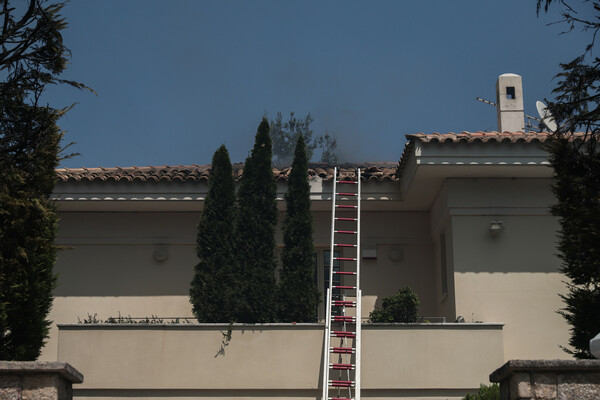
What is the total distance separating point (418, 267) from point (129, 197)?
240 inches

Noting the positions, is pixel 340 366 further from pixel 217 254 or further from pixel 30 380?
pixel 30 380

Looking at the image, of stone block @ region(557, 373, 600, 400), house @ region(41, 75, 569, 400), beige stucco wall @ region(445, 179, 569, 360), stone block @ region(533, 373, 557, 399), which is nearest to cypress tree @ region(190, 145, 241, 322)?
house @ region(41, 75, 569, 400)

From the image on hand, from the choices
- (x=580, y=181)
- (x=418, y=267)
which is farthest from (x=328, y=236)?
(x=580, y=181)

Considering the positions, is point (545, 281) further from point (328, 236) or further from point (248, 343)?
point (248, 343)

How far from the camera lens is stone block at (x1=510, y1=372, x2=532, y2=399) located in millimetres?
7992

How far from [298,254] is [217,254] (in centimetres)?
145

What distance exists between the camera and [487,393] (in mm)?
13828

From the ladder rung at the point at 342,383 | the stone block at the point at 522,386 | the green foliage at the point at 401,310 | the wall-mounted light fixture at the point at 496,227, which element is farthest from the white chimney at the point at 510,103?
the stone block at the point at 522,386

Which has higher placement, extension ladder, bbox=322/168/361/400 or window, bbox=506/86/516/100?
window, bbox=506/86/516/100

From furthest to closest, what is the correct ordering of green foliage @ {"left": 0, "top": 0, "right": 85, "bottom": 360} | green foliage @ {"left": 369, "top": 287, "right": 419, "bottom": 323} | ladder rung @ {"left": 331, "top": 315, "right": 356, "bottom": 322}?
1. green foliage @ {"left": 369, "top": 287, "right": 419, "bottom": 323}
2. ladder rung @ {"left": 331, "top": 315, "right": 356, "bottom": 322}
3. green foliage @ {"left": 0, "top": 0, "right": 85, "bottom": 360}

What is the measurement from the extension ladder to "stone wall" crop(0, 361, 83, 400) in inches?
210

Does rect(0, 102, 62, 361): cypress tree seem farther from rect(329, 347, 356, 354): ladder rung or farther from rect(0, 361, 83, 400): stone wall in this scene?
rect(329, 347, 356, 354): ladder rung

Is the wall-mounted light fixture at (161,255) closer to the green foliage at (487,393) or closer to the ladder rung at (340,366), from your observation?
the ladder rung at (340,366)

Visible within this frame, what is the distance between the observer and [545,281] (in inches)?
655
